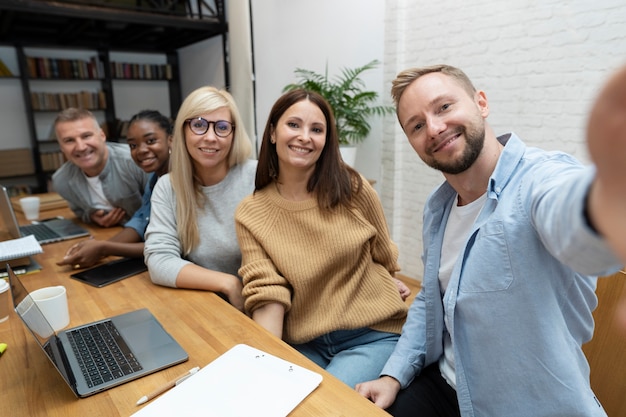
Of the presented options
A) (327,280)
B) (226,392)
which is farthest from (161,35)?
(226,392)

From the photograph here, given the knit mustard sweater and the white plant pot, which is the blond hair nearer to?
the knit mustard sweater

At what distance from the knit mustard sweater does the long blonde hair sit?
274 mm

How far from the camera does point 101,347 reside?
3.58ft

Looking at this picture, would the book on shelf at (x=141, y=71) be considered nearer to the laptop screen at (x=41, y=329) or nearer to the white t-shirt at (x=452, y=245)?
the laptop screen at (x=41, y=329)

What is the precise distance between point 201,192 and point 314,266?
625 millimetres

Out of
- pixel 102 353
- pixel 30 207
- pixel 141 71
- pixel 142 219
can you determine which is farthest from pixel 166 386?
pixel 141 71

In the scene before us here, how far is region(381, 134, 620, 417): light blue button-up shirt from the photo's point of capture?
90 centimetres

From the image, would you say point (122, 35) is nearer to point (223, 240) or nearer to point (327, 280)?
point (223, 240)

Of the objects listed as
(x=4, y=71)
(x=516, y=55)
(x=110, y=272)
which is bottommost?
(x=110, y=272)

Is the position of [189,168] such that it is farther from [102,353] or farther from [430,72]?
[430,72]

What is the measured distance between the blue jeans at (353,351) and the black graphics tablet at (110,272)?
2.43ft

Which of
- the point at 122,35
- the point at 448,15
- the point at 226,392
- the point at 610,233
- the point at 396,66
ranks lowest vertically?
the point at 226,392

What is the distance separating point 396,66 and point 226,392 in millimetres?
3167

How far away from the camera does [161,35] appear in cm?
603
